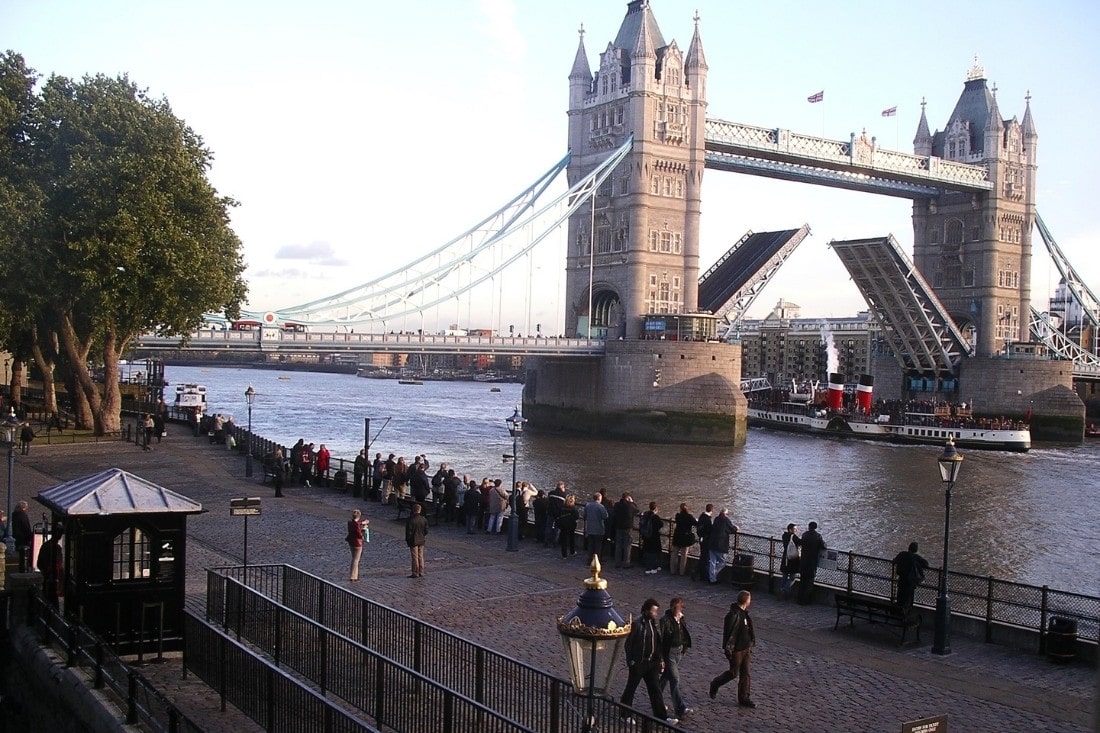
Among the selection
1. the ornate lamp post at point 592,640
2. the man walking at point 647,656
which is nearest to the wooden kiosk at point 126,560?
the man walking at point 647,656

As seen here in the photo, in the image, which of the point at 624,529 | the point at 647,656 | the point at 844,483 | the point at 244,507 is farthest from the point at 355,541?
the point at 844,483

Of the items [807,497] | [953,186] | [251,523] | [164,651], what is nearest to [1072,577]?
[807,497]

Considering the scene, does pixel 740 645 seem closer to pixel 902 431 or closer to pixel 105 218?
pixel 105 218

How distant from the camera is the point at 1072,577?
29.7 metres

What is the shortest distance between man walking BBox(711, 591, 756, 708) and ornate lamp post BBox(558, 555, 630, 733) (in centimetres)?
398

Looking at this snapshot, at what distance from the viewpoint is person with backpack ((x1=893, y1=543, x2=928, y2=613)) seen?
15.5m

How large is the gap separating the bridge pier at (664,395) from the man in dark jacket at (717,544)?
4789 cm

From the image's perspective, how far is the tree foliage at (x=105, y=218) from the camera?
129 ft

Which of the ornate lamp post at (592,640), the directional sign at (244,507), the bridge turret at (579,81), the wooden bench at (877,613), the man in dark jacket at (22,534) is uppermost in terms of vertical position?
the bridge turret at (579,81)

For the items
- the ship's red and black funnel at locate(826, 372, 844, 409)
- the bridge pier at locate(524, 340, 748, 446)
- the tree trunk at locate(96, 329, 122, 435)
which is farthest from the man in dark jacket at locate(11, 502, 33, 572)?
the ship's red and black funnel at locate(826, 372, 844, 409)

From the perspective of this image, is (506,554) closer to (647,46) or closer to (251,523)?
(251,523)

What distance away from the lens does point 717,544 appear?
18.7 m

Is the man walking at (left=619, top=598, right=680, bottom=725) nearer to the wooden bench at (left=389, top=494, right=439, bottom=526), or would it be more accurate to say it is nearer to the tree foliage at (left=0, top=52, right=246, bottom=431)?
the wooden bench at (left=389, top=494, right=439, bottom=526)

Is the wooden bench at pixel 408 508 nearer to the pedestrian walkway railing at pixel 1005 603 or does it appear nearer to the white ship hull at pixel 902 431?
the pedestrian walkway railing at pixel 1005 603
